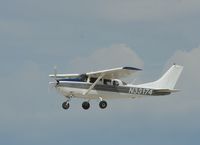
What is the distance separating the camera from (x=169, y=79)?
6381 centimetres

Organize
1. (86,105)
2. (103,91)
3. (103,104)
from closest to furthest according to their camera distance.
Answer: (103,91), (103,104), (86,105)

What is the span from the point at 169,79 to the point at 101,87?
847 cm

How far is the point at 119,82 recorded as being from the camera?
58406mm

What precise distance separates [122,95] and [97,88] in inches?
92.8

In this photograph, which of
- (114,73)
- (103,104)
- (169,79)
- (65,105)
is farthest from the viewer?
(169,79)

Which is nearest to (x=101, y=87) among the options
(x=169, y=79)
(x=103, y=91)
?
(x=103, y=91)

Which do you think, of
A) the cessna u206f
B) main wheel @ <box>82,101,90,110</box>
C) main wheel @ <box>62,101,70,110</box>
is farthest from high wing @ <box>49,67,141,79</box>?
main wheel @ <box>62,101,70,110</box>

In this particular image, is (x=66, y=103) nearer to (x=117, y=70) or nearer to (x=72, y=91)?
(x=72, y=91)

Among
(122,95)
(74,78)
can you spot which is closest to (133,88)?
(122,95)

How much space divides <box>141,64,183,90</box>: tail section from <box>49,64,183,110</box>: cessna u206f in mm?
1447

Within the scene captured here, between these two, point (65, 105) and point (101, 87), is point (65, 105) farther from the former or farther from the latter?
point (101, 87)

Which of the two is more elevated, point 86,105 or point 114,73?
point 114,73

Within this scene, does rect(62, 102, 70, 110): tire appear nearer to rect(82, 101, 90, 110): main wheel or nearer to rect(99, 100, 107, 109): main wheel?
rect(82, 101, 90, 110): main wheel

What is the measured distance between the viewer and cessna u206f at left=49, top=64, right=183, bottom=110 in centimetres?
5647
